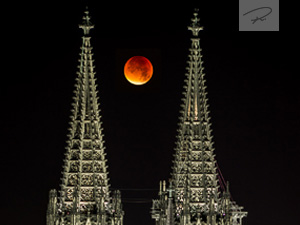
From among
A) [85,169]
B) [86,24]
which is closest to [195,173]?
[85,169]

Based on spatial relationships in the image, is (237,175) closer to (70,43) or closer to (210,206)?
(210,206)

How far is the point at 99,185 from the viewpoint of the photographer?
107 ft

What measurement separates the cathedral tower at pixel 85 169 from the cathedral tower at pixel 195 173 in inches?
46.1

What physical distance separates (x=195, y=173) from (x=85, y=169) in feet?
7.54

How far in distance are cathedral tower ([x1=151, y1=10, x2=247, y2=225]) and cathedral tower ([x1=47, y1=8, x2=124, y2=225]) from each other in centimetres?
117

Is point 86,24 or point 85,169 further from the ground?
point 86,24

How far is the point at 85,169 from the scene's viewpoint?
32.7 m

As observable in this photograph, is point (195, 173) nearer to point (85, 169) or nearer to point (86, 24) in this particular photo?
point (85, 169)

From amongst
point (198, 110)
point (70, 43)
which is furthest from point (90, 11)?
point (198, 110)

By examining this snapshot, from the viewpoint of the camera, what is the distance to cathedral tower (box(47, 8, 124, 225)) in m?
32.5

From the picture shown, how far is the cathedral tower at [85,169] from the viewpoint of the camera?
32.5m

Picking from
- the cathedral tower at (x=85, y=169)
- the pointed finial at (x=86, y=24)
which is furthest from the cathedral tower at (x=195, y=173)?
the pointed finial at (x=86, y=24)

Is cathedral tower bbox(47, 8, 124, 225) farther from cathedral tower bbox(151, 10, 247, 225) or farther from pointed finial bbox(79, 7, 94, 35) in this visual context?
cathedral tower bbox(151, 10, 247, 225)

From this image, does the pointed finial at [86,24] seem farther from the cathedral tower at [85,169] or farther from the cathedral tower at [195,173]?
the cathedral tower at [195,173]
